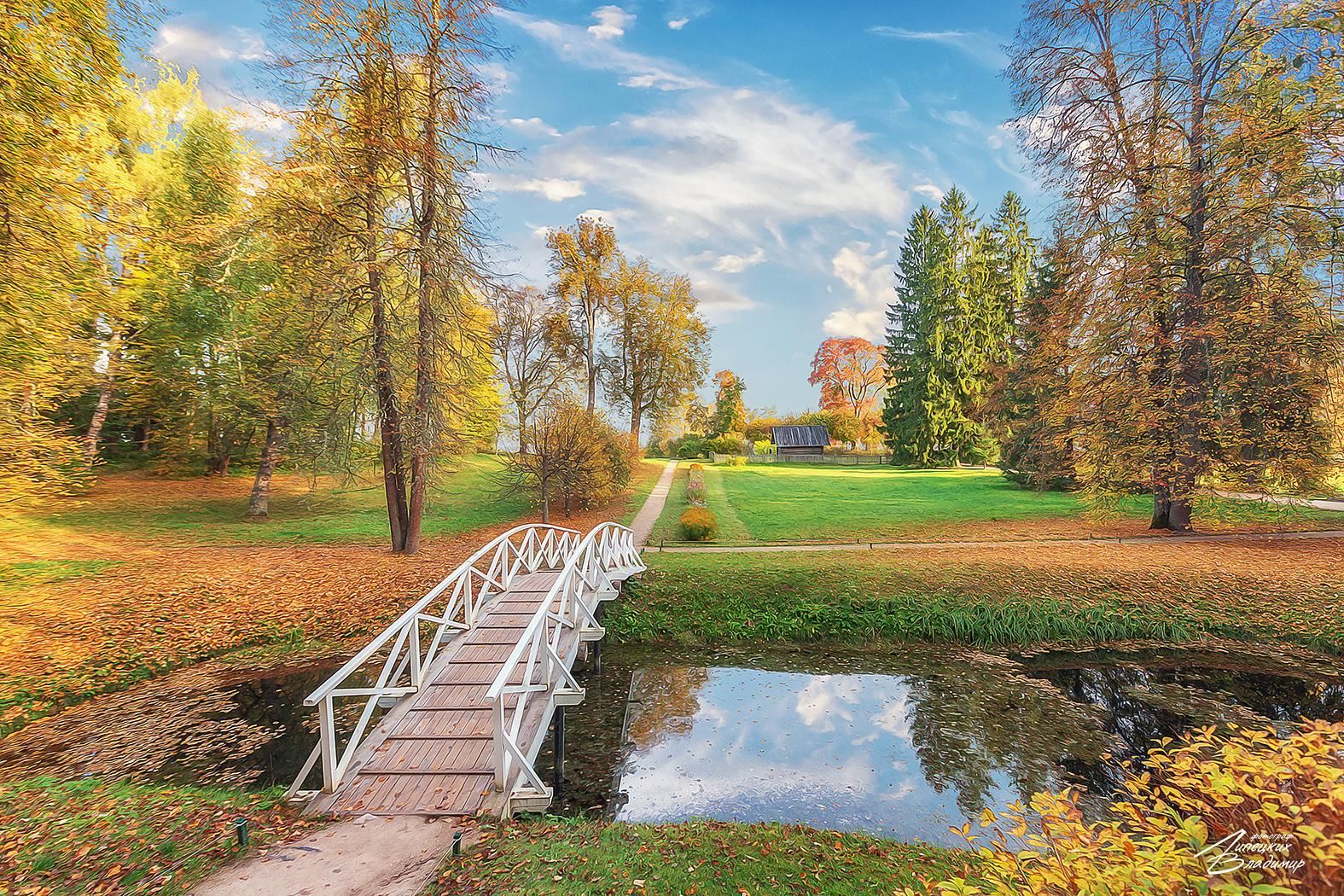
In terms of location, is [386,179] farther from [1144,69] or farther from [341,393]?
[1144,69]

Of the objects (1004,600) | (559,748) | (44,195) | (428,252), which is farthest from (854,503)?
(44,195)

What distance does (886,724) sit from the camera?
361 inches

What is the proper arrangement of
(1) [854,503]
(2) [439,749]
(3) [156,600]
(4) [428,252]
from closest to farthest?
1. (2) [439,749]
2. (3) [156,600]
3. (4) [428,252]
4. (1) [854,503]

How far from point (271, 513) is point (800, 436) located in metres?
39.9

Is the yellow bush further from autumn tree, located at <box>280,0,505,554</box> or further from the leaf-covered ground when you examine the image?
autumn tree, located at <box>280,0,505,554</box>

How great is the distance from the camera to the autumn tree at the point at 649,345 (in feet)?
121

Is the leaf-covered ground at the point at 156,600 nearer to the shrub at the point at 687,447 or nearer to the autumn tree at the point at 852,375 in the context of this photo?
the shrub at the point at 687,447

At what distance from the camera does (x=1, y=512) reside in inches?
410

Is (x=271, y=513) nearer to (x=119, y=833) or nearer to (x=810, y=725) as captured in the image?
(x=119, y=833)

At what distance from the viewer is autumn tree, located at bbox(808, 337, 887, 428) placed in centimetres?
6134

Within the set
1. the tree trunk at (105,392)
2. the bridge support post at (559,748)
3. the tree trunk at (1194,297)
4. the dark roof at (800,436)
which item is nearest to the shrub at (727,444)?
the dark roof at (800,436)

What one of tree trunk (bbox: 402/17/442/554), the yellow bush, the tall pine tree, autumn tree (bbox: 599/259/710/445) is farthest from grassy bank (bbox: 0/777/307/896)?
the tall pine tree

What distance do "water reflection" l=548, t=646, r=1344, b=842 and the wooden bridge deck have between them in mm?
1522

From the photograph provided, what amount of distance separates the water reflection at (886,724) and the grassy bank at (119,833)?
3.58m
